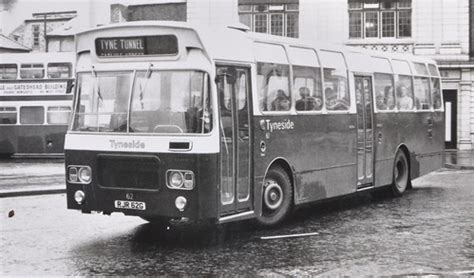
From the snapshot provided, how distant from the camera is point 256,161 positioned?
10562 millimetres

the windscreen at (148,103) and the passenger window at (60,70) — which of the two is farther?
the passenger window at (60,70)

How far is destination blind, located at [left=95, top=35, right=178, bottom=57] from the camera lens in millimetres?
9648

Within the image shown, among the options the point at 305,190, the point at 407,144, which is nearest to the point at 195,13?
the point at 407,144

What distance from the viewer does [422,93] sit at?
16.8 metres

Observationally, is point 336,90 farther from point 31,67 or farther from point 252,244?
point 31,67

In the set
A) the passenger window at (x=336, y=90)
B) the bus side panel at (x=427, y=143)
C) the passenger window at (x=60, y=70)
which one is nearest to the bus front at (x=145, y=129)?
the passenger window at (x=336, y=90)

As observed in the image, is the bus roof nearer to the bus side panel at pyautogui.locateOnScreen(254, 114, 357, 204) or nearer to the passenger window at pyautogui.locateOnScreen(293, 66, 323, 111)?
the passenger window at pyautogui.locateOnScreen(293, 66, 323, 111)

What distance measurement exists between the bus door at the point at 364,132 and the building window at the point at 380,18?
20.6 m

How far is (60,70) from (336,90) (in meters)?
20.3

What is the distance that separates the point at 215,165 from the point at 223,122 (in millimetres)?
681

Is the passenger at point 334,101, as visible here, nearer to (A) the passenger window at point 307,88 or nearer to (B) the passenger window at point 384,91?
(A) the passenger window at point 307,88

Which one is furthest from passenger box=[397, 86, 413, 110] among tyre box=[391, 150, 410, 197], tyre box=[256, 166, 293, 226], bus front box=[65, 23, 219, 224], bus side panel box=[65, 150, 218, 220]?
bus side panel box=[65, 150, 218, 220]

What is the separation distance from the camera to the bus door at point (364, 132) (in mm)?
13789

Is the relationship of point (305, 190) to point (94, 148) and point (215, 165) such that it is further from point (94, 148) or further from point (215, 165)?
point (94, 148)
